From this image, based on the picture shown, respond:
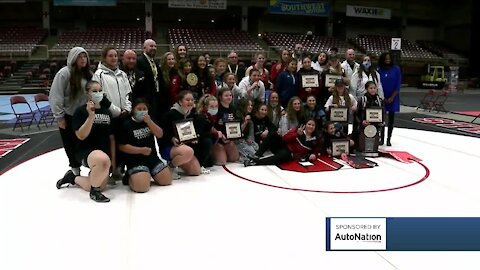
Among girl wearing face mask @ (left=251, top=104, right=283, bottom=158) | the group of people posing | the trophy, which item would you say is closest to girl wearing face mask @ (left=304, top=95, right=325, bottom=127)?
the group of people posing

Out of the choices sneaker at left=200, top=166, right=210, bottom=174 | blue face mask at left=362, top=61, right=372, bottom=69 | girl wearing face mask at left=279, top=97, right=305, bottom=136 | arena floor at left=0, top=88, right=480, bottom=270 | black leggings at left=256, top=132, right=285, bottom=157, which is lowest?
arena floor at left=0, top=88, right=480, bottom=270

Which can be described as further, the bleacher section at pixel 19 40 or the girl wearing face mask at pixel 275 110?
the bleacher section at pixel 19 40

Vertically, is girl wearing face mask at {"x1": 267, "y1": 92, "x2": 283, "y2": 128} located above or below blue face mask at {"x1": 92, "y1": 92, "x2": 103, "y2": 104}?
below

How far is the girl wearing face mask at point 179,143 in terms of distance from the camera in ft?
14.7

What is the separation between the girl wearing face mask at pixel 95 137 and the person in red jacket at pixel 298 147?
1.86 m

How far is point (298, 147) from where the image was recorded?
5.29 metres

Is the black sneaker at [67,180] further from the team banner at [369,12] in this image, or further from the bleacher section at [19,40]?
the team banner at [369,12]

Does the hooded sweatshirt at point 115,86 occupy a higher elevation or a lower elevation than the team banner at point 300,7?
lower

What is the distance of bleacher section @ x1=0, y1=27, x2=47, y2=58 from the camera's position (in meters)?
19.9

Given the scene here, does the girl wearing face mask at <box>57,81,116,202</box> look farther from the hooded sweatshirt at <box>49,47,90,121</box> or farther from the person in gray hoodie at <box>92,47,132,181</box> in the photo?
the hooded sweatshirt at <box>49,47,90,121</box>

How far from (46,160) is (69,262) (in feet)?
10.7

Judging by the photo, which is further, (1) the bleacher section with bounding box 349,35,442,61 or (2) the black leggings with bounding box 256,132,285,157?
(1) the bleacher section with bounding box 349,35,442,61

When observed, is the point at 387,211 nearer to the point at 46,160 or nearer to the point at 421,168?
the point at 421,168

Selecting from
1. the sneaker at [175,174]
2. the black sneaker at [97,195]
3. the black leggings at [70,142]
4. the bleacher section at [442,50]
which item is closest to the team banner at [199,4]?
the bleacher section at [442,50]
